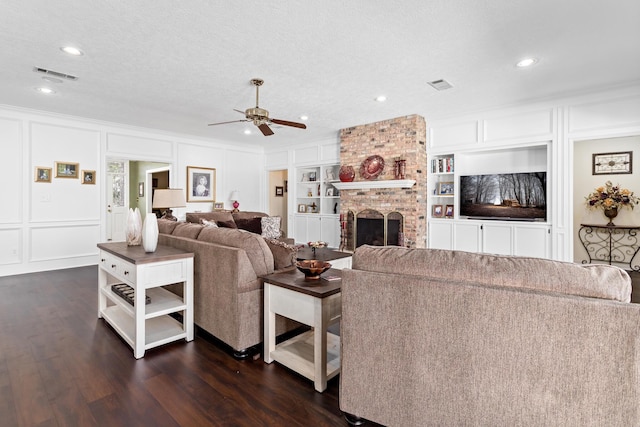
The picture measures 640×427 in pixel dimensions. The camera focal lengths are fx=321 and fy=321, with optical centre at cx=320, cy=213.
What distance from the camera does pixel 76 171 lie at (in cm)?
546

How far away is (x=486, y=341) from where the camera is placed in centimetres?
124

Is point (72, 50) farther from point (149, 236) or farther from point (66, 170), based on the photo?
point (66, 170)

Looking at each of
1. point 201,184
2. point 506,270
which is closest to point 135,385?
point 506,270

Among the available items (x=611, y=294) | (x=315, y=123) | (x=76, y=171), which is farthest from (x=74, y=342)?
(x=315, y=123)

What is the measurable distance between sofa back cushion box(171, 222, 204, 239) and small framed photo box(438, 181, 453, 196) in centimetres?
418

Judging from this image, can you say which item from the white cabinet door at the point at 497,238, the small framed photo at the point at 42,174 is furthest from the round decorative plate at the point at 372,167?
the small framed photo at the point at 42,174

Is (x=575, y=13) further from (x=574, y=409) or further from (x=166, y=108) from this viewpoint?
(x=166, y=108)

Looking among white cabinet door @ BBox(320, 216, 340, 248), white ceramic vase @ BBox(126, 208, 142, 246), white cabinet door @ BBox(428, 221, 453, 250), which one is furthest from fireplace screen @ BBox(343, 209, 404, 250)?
white ceramic vase @ BBox(126, 208, 142, 246)

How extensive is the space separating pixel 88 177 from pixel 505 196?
6.92 m

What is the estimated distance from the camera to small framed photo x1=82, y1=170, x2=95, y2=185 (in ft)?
18.2

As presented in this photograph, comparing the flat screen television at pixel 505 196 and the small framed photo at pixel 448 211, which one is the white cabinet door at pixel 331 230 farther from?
the flat screen television at pixel 505 196

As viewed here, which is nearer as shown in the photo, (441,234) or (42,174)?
(42,174)

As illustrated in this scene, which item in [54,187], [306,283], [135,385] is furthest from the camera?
[54,187]

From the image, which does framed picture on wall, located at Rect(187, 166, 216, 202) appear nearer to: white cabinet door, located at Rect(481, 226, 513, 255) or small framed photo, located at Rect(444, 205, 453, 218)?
small framed photo, located at Rect(444, 205, 453, 218)
